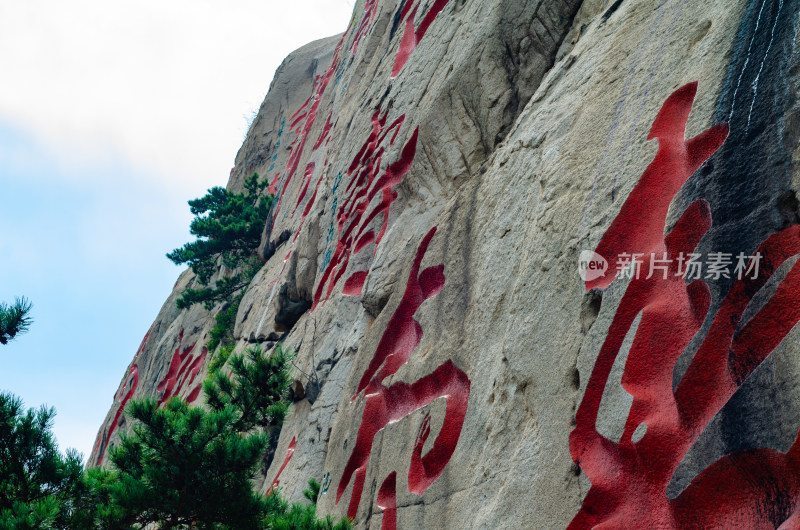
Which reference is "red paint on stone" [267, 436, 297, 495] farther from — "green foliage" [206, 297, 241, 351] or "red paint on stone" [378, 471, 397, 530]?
"green foliage" [206, 297, 241, 351]

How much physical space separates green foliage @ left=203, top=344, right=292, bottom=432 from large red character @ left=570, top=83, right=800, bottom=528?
319cm

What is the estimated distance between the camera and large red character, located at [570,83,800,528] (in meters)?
2.21

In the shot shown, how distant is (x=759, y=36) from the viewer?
2.83 meters

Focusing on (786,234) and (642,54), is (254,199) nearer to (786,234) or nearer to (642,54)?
(642,54)

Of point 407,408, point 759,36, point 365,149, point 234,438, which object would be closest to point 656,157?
point 759,36

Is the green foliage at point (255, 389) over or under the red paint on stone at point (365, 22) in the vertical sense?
under

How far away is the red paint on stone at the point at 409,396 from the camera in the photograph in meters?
3.72

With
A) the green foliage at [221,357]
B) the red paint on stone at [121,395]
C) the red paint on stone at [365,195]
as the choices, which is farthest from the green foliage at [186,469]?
the red paint on stone at [121,395]

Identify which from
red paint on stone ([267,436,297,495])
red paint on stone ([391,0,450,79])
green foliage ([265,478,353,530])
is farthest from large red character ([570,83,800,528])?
red paint on stone ([391,0,450,79])

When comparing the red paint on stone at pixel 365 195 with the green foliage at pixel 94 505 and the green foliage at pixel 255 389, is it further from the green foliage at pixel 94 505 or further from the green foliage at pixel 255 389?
the green foliage at pixel 94 505

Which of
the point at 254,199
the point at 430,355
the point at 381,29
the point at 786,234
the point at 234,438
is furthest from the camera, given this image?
the point at 254,199

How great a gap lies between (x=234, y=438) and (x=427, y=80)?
3.28 m

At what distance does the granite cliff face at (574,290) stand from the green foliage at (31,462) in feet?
5.37

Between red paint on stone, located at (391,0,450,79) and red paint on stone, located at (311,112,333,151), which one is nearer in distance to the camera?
red paint on stone, located at (391,0,450,79)
